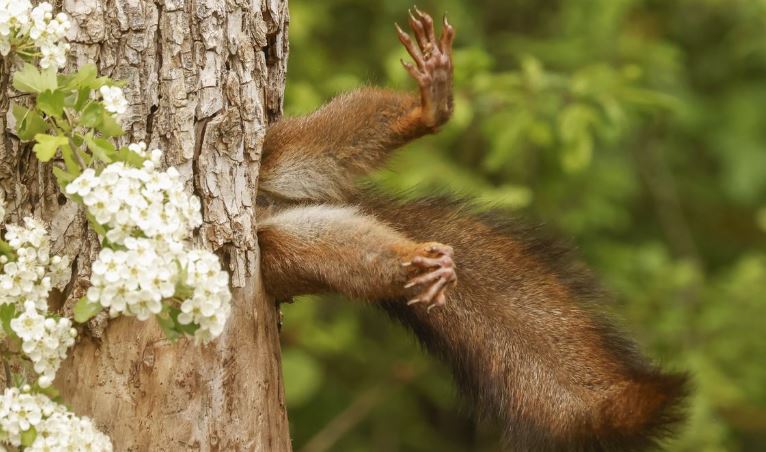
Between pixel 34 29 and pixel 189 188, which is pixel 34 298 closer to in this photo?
pixel 189 188

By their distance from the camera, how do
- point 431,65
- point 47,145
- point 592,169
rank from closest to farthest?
1. point 47,145
2. point 431,65
3. point 592,169

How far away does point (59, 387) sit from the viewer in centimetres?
254

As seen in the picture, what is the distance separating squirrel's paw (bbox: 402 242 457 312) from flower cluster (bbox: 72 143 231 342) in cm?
69

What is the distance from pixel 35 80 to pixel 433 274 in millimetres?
1029

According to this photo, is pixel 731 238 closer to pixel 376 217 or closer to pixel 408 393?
pixel 408 393

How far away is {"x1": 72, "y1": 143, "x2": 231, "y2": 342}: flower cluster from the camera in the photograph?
201 centimetres

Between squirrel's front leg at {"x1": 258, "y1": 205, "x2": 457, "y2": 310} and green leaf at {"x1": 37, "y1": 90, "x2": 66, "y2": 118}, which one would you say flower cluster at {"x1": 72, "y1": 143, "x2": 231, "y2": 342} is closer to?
green leaf at {"x1": 37, "y1": 90, "x2": 66, "y2": 118}

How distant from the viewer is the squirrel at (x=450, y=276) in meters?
2.81

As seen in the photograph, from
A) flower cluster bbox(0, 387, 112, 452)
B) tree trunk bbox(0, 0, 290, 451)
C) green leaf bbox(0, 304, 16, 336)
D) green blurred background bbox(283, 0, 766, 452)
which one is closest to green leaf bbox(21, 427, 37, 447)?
flower cluster bbox(0, 387, 112, 452)

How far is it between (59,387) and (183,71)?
0.79m

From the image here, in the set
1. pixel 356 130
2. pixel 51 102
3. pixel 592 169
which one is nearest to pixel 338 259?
pixel 356 130

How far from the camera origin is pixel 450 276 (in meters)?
2.66

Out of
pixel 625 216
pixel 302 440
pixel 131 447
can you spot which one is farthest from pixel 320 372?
pixel 131 447

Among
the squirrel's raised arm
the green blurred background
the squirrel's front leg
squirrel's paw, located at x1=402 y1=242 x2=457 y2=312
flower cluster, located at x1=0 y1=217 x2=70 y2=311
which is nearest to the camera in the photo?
flower cluster, located at x1=0 y1=217 x2=70 y2=311
